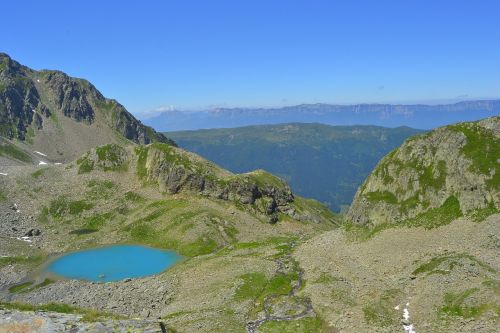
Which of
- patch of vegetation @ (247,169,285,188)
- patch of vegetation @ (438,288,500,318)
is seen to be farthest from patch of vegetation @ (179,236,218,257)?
patch of vegetation @ (438,288,500,318)

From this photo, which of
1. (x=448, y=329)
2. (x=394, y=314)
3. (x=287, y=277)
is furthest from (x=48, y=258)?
(x=448, y=329)

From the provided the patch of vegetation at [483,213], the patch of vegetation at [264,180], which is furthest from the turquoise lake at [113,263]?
the patch of vegetation at [483,213]

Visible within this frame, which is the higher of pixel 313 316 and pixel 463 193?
pixel 463 193

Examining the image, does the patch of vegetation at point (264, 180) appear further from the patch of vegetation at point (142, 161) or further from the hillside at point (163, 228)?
the patch of vegetation at point (142, 161)

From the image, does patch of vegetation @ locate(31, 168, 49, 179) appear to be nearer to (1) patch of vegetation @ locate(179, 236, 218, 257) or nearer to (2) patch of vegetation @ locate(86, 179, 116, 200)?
(2) patch of vegetation @ locate(86, 179, 116, 200)

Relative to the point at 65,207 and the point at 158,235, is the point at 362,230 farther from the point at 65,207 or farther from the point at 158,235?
the point at 65,207

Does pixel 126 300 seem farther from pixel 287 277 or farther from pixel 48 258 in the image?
pixel 48 258

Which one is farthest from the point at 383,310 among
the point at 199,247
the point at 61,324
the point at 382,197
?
the point at 199,247
